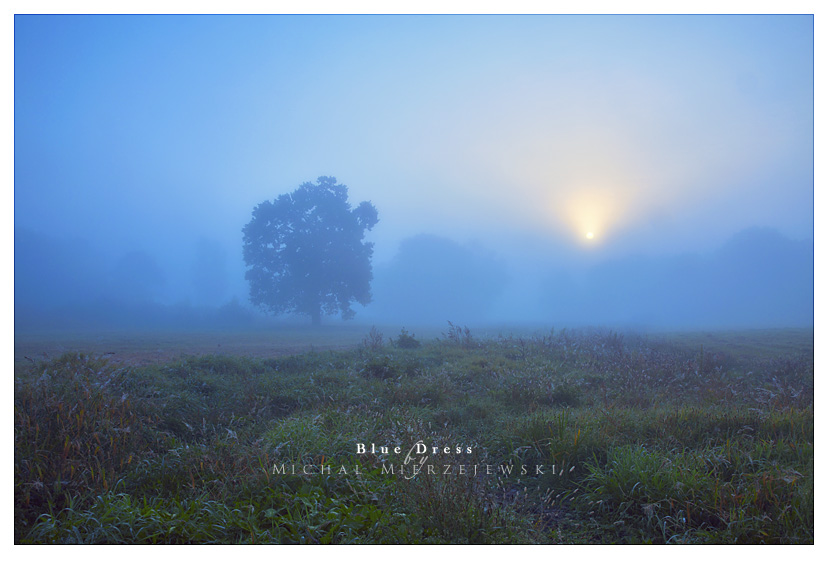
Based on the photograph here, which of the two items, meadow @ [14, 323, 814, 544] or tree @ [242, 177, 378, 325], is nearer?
meadow @ [14, 323, 814, 544]

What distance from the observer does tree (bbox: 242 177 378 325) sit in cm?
652

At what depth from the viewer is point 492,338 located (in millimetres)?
10367

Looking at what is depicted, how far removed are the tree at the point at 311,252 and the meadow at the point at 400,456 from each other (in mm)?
1722

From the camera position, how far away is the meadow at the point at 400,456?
2602 mm

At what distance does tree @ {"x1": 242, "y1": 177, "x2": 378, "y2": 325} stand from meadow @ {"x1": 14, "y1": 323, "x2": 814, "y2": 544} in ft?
5.65

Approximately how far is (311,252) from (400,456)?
5008 millimetres

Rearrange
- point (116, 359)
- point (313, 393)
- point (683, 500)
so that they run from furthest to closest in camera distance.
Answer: point (116, 359) → point (313, 393) → point (683, 500)

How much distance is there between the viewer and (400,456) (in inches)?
135

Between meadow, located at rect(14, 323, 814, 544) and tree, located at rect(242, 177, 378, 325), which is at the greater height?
tree, located at rect(242, 177, 378, 325)

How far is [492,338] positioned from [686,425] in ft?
20.8

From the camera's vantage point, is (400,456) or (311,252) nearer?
(400,456)

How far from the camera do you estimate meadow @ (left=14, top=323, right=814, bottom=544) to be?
2.60m
